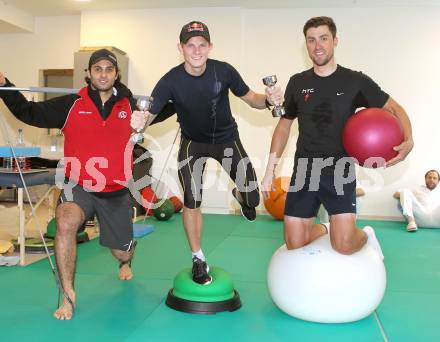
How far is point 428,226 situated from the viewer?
744cm

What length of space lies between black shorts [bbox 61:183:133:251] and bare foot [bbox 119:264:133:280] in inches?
16.5

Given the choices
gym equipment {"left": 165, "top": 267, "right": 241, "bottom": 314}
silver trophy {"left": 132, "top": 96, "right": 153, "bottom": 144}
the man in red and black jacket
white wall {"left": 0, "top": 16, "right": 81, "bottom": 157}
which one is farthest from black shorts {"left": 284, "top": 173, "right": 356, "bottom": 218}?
white wall {"left": 0, "top": 16, "right": 81, "bottom": 157}

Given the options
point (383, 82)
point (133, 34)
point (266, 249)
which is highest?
point (133, 34)

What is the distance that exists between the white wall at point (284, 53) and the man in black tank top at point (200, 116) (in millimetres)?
4831

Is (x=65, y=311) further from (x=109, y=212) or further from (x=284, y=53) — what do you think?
(x=284, y=53)

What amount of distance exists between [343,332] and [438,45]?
6574mm

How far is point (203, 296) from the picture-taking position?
3393 millimetres

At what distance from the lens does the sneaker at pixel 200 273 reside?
3.46m

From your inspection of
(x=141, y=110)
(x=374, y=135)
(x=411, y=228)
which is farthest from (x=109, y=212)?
(x=411, y=228)

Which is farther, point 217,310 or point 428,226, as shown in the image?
point 428,226

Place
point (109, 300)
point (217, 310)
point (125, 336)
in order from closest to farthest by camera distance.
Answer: point (125, 336), point (217, 310), point (109, 300)

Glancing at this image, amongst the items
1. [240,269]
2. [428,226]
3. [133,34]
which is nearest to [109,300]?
[240,269]

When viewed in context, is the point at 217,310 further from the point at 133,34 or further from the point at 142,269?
the point at 133,34

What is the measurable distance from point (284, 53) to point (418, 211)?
345 cm
